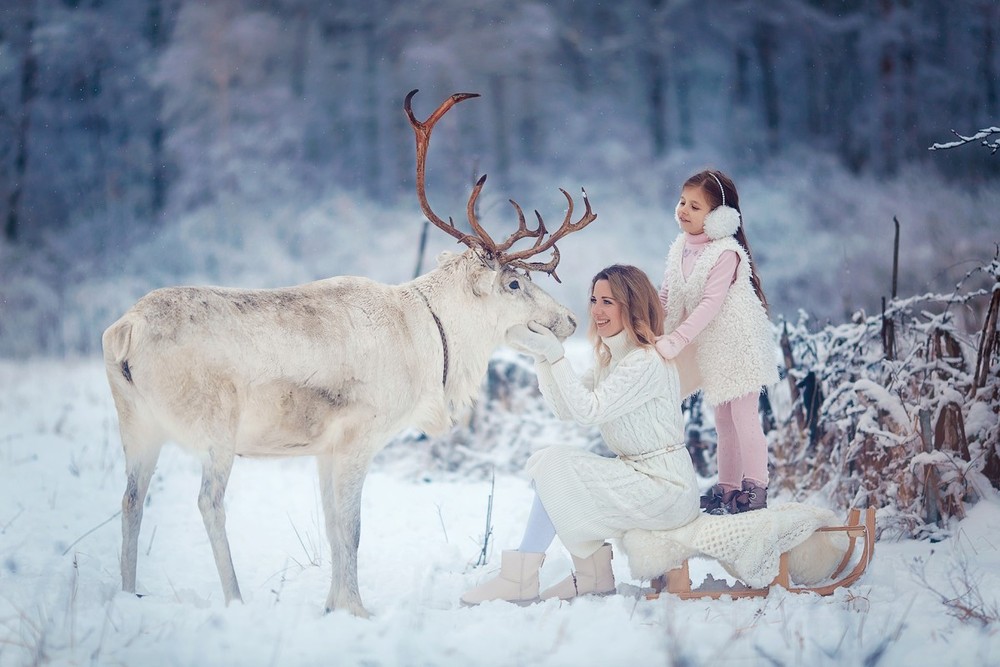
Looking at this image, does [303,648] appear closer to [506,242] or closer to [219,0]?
[506,242]

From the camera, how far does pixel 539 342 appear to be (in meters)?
3.55

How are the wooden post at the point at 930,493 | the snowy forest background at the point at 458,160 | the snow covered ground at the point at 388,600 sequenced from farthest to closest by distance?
1. the snowy forest background at the point at 458,160
2. the wooden post at the point at 930,493
3. the snow covered ground at the point at 388,600

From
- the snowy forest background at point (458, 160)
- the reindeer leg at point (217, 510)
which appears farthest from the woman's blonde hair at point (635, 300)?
the snowy forest background at point (458, 160)

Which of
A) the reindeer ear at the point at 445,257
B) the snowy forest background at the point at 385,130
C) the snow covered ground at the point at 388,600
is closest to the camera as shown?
the snow covered ground at the point at 388,600

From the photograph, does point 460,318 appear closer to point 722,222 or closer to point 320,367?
point 320,367

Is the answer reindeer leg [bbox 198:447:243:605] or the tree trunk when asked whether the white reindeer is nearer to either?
reindeer leg [bbox 198:447:243:605]

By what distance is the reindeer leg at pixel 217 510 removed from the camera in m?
3.33

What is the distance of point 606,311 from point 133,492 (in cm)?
204

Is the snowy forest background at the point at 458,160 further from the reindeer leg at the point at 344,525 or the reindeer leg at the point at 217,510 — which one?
the reindeer leg at the point at 217,510

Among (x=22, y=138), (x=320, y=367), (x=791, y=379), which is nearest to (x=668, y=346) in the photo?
(x=320, y=367)

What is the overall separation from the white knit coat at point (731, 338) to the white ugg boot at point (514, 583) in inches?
43.8

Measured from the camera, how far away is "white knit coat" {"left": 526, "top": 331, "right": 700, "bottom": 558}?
3.39 metres

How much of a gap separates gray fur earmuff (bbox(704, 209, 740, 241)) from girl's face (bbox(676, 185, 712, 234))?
49 millimetres

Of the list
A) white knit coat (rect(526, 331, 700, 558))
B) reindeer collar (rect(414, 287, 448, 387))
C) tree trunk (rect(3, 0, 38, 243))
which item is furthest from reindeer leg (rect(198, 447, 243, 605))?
tree trunk (rect(3, 0, 38, 243))
